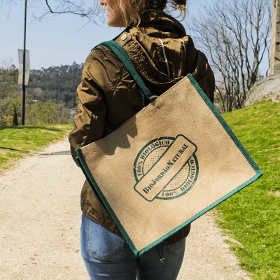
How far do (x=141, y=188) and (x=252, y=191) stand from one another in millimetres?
4557

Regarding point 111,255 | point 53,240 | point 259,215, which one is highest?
point 111,255

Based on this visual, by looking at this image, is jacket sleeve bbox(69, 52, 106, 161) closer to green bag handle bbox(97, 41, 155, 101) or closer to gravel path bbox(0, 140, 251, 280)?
green bag handle bbox(97, 41, 155, 101)

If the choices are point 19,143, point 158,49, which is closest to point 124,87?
point 158,49

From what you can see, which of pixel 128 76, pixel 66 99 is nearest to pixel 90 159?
pixel 128 76

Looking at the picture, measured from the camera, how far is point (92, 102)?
1.06 metres

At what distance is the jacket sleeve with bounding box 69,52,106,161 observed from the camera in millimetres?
1062

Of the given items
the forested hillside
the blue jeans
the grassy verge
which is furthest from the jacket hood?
the forested hillside

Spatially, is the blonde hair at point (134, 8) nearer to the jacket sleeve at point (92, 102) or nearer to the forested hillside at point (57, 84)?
the jacket sleeve at point (92, 102)

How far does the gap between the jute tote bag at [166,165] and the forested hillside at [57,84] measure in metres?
79.3

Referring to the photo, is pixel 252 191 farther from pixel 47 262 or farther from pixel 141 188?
pixel 141 188

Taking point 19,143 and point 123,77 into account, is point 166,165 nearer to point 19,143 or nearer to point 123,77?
point 123,77

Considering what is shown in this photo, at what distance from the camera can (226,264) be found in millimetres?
3172

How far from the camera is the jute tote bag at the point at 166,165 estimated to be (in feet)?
3.53

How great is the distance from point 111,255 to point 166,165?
42 centimetres
